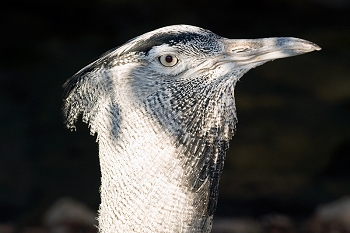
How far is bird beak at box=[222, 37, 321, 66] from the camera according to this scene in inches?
75.1

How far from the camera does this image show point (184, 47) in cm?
189

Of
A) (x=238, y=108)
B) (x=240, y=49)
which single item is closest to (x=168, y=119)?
(x=240, y=49)

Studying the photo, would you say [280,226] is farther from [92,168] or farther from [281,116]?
[92,168]

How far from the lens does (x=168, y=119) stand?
72.3 inches

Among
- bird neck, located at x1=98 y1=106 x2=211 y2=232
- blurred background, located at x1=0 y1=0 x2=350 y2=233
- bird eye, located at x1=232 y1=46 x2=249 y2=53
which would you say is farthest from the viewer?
blurred background, located at x1=0 y1=0 x2=350 y2=233

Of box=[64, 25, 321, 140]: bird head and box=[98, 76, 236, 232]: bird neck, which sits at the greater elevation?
box=[64, 25, 321, 140]: bird head

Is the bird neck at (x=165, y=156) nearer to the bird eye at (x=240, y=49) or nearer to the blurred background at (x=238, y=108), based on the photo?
the bird eye at (x=240, y=49)

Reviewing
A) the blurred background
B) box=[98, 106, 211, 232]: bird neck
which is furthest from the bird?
the blurred background

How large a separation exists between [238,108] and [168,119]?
9.19 feet

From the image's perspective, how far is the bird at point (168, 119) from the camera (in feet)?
5.99

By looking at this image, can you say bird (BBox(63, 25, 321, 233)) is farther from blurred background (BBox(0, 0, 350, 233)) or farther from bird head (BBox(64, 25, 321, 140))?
Answer: blurred background (BBox(0, 0, 350, 233))

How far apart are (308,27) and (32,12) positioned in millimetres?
2251

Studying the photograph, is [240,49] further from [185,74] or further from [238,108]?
[238,108]

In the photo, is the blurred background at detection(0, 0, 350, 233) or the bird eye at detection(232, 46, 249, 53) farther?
the blurred background at detection(0, 0, 350, 233)
